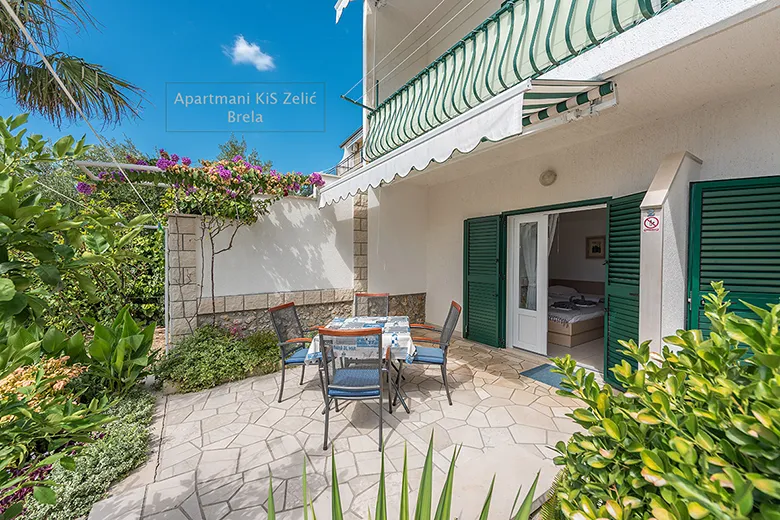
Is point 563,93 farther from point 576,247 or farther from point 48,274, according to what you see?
point 576,247

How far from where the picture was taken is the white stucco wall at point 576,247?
1216 centimetres

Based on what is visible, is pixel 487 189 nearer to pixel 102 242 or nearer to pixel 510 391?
pixel 510 391

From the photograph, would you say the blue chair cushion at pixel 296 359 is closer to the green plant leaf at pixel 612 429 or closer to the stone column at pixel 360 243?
Result: the stone column at pixel 360 243

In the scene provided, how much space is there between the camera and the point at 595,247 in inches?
480

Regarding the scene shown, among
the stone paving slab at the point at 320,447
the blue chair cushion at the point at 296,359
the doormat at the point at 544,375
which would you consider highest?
the blue chair cushion at the point at 296,359

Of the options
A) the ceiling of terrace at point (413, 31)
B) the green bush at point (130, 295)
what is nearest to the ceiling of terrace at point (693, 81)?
the ceiling of terrace at point (413, 31)

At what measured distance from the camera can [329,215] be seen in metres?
8.69

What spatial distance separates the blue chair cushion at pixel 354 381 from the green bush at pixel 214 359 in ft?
10.0

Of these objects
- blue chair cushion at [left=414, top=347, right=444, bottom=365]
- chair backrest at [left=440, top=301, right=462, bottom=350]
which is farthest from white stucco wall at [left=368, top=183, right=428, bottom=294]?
chair backrest at [left=440, top=301, right=462, bottom=350]

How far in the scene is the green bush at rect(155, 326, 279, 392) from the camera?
5957 mm

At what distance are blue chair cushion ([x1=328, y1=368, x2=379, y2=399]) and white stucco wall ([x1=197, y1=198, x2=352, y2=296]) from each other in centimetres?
416

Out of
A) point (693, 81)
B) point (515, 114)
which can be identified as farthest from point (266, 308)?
point (693, 81)

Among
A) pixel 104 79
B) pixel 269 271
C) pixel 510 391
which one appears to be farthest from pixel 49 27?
pixel 510 391

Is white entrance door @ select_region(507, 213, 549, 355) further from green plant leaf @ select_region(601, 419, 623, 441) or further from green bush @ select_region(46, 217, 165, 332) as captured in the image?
green bush @ select_region(46, 217, 165, 332)
